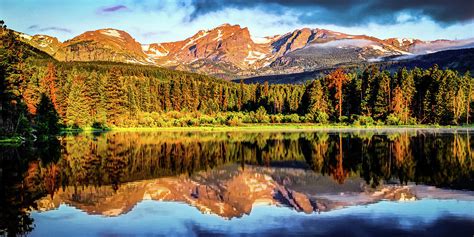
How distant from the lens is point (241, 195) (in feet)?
78.9

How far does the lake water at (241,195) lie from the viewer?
16719 mm

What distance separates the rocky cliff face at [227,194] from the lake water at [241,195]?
51 millimetres

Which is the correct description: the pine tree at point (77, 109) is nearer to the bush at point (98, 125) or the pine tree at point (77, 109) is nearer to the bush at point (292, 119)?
the bush at point (98, 125)

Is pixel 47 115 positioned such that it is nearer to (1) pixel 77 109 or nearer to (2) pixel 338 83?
(1) pixel 77 109

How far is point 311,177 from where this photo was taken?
95.7 feet

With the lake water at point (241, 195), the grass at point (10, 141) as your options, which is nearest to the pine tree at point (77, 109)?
the grass at point (10, 141)

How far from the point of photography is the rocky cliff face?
20.9m

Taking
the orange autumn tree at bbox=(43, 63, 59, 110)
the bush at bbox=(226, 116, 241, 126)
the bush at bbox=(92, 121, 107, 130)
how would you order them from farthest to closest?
the bush at bbox=(226, 116, 241, 126), the bush at bbox=(92, 121, 107, 130), the orange autumn tree at bbox=(43, 63, 59, 110)

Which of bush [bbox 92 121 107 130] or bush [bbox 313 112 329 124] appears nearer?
bush [bbox 92 121 107 130]

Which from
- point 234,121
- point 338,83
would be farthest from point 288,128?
point 338,83

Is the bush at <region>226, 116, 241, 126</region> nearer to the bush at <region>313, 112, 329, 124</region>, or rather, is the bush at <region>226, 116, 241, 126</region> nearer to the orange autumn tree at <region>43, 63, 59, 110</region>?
the bush at <region>313, 112, 329, 124</region>

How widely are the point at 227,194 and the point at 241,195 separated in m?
0.78

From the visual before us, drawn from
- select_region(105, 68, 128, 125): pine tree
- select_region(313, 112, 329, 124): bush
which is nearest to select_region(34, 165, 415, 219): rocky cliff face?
select_region(313, 112, 329, 124): bush

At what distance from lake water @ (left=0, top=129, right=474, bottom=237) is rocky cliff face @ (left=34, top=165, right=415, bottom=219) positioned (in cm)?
5
